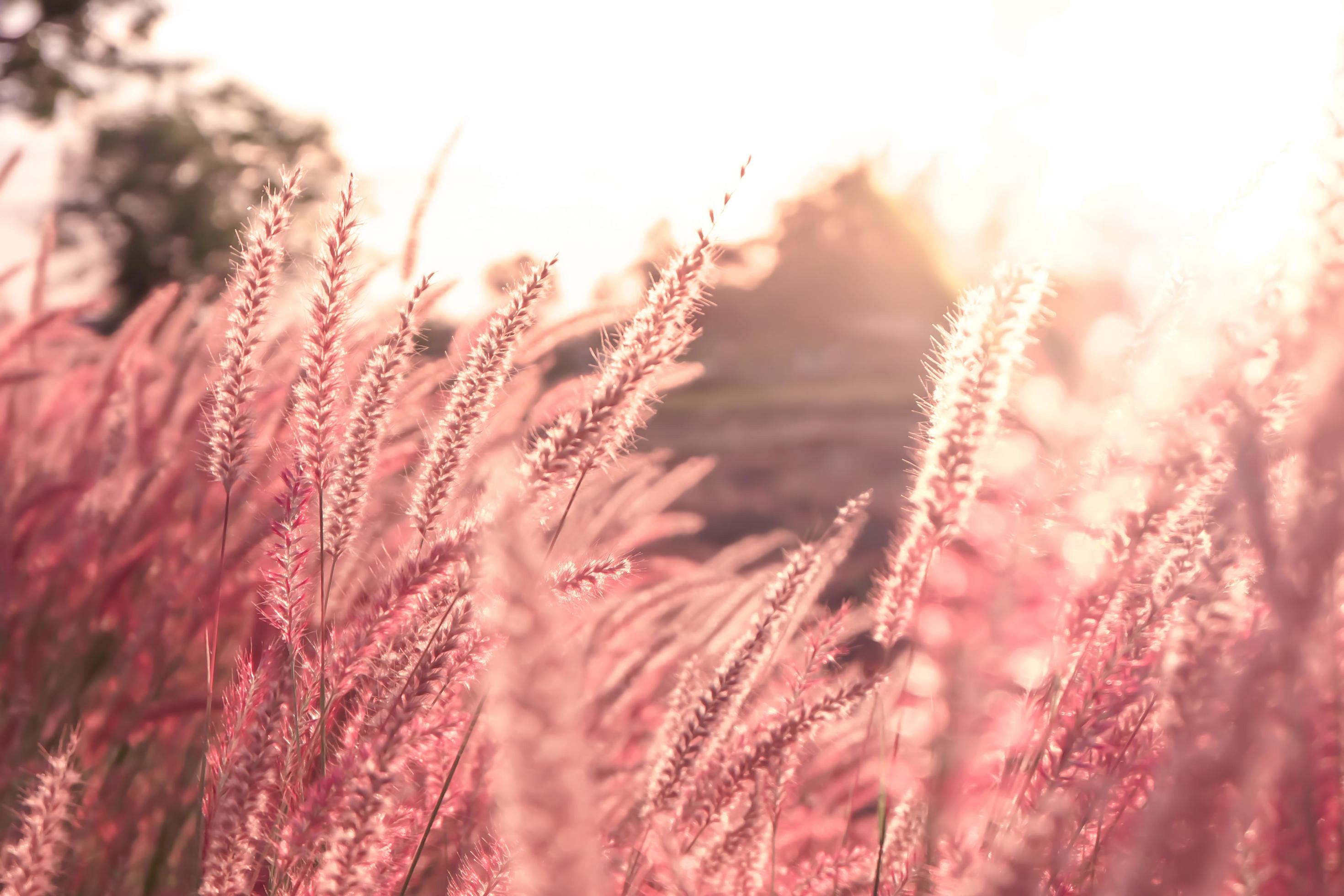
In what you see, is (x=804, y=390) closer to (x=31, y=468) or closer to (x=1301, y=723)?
(x=31, y=468)

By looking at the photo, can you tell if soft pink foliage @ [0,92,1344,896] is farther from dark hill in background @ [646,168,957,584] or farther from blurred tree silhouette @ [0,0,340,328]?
blurred tree silhouette @ [0,0,340,328]

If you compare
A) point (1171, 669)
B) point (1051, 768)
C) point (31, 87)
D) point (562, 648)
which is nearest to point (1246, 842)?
point (1171, 669)

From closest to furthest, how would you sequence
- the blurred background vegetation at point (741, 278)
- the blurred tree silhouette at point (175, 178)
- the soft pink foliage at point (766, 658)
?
1. the soft pink foliage at point (766, 658)
2. the blurred background vegetation at point (741, 278)
3. the blurred tree silhouette at point (175, 178)

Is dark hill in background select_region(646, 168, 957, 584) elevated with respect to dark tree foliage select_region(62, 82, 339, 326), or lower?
lower

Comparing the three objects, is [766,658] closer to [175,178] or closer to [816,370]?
[816,370]

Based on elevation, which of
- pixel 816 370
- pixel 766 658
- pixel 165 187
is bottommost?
pixel 766 658

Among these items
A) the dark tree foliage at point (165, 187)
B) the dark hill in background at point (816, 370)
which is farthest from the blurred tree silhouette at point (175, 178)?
the dark hill in background at point (816, 370)

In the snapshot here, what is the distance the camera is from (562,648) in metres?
0.50

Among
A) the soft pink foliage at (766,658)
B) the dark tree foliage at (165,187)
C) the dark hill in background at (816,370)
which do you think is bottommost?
the soft pink foliage at (766,658)

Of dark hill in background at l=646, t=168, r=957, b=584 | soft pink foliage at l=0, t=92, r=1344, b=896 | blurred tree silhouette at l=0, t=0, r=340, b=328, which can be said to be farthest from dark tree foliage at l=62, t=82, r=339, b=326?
soft pink foliage at l=0, t=92, r=1344, b=896

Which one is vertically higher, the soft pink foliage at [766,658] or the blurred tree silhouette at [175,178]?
the blurred tree silhouette at [175,178]

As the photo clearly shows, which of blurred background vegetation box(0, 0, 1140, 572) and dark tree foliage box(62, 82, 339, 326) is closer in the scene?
blurred background vegetation box(0, 0, 1140, 572)

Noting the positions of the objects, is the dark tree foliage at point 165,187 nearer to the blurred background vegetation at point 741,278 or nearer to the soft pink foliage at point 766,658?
the blurred background vegetation at point 741,278

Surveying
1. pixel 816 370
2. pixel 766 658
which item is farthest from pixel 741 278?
pixel 766 658
